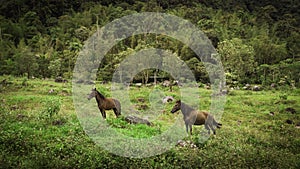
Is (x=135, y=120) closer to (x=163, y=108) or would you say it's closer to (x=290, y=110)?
(x=163, y=108)

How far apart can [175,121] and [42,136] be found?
6.95 meters

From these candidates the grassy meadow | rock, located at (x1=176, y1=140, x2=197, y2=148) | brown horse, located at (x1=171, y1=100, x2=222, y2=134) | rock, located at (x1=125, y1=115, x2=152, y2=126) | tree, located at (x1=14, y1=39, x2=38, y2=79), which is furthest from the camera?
tree, located at (x1=14, y1=39, x2=38, y2=79)

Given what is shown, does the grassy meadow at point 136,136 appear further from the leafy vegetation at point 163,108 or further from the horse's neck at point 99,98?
the horse's neck at point 99,98

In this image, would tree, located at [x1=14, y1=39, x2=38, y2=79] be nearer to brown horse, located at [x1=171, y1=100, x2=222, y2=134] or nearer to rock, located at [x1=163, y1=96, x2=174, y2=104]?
rock, located at [x1=163, y1=96, x2=174, y2=104]

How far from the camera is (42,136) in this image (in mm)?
11930

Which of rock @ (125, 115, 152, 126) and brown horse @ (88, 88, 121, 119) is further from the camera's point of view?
rock @ (125, 115, 152, 126)

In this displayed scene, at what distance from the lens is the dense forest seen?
106ft

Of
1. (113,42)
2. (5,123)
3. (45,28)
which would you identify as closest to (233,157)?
(5,123)

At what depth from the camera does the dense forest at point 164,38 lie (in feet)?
106

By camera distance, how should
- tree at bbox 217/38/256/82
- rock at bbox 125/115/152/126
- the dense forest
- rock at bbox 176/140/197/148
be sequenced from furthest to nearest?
the dense forest, tree at bbox 217/38/256/82, rock at bbox 125/115/152/126, rock at bbox 176/140/197/148

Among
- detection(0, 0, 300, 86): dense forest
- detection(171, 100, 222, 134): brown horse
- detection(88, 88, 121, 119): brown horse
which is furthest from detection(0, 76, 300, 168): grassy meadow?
detection(0, 0, 300, 86): dense forest

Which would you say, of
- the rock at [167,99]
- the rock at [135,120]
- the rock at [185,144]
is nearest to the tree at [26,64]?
the rock at [167,99]

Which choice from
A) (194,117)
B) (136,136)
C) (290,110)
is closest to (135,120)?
(136,136)

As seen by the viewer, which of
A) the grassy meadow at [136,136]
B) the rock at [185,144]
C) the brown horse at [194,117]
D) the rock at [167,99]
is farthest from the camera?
the rock at [167,99]
